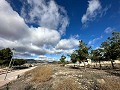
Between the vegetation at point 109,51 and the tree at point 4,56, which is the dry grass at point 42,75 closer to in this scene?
the vegetation at point 109,51

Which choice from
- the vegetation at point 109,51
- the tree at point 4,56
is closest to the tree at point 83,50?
the vegetation at point 109,51

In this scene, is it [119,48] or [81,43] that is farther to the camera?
[81,43]

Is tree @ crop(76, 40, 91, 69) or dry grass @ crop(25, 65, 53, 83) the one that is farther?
tree @ crop(76, 40, 91, 69)

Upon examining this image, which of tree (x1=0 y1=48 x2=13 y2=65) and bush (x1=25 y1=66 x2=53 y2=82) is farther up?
tree (x1=0 y1=48 x2=13 y2=65)

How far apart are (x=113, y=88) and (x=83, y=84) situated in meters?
4.16

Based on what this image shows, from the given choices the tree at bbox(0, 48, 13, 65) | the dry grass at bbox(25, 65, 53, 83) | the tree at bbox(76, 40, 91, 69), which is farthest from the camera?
the tree at bbox(0, 48, 13, 65)

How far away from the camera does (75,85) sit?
17.5 meters

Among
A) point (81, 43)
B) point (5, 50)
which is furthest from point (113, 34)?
point (5, 50)

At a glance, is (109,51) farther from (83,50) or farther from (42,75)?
(42,75)

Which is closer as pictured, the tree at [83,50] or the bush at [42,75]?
the bush at [42,75]

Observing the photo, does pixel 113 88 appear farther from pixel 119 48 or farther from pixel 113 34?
pixel 113 34

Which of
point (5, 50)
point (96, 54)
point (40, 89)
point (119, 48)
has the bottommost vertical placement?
point (40, 89)

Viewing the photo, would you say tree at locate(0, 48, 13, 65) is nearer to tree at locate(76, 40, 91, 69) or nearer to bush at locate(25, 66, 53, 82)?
bush at locate(25, 66, 53, 82)

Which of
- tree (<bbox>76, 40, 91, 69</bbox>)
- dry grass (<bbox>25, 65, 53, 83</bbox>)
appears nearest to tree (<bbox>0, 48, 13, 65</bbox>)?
dry grass (<bbox>25, 65, 53, 83</bbox>)
